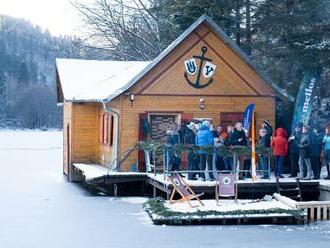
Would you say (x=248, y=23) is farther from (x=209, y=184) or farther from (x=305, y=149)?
(x=209, y=184)

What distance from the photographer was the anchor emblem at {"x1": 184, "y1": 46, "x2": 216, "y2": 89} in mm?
20281

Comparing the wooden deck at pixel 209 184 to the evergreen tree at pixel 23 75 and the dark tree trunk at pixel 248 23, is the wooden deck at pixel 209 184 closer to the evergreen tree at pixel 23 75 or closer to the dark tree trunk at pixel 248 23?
the dark tree trunk at pixel 248 23

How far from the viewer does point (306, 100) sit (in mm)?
19625

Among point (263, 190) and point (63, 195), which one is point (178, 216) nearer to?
point (263, 190)

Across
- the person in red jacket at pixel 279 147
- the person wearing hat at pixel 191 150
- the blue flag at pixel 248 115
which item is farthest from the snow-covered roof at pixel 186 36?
the person in red jacket at pixel 279 147

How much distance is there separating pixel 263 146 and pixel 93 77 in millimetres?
9685

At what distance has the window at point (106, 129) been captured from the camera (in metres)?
21.0

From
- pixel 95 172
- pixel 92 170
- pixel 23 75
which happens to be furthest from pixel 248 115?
pixel 23 75

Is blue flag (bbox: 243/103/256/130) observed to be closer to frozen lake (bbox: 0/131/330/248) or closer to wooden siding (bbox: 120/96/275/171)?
wooden siding (bbox: 120/96/275/171)

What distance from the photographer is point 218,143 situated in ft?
58.9

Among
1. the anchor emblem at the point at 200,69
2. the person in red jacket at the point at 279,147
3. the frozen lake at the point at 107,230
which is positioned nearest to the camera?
the frozen lake at the point at 107,230

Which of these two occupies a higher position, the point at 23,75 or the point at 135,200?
the point at 23,75

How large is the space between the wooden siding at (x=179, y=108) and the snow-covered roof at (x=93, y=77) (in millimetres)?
816

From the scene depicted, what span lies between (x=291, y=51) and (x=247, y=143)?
204 inches
